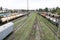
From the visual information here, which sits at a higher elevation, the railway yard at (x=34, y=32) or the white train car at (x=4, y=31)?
the white train car at (x=4, y=31)

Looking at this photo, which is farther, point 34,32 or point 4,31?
point 34,32

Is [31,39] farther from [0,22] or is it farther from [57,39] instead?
[0,22]

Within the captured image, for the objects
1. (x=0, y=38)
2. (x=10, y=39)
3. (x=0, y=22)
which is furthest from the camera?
(x=0, y=22)

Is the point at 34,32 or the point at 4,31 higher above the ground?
the point at 4,31

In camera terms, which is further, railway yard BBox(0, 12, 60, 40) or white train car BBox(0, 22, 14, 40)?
railway yard BBox(0, 12, 60, 40)

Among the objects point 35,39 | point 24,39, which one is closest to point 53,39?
point 35,39

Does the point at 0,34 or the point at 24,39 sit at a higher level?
the point at 0,34

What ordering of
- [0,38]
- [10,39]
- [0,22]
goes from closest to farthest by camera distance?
[0,38] < [10,39] < [0,22]

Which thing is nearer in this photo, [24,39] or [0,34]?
[0,34]

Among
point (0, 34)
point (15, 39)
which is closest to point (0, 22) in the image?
point (15, 39)

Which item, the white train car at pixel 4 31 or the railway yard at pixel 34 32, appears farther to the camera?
the railway yard at pixel 34 32

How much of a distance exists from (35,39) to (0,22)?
20.3 m

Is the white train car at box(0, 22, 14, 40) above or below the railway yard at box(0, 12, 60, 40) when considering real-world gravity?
above

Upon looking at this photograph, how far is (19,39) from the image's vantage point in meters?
22.4
